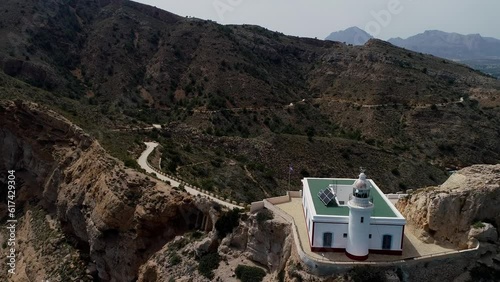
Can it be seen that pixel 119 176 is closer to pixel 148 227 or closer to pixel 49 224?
pixel 148 227

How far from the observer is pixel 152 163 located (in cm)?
4719

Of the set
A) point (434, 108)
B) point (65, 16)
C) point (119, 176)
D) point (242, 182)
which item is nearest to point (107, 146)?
point (119, 176)

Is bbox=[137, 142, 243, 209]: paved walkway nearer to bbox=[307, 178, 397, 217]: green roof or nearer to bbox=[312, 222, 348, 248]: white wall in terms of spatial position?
bbox=[307, 178, 397, 217]: green roof

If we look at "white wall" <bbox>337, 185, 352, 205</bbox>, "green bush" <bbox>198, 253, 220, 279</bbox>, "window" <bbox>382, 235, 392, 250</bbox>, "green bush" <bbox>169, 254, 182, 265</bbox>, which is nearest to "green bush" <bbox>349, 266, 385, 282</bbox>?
"window" <bbox>382, 235, 392, 250</bbox>

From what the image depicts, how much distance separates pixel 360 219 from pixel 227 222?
35.0 feet

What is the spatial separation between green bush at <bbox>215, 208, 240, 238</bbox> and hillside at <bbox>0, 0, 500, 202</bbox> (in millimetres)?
12691

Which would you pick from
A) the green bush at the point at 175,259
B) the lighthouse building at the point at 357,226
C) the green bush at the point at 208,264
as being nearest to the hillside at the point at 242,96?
the green bush at the point at 175,259

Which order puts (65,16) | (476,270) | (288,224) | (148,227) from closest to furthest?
(476,270) < (288,224) < (148,227) < (65,16)

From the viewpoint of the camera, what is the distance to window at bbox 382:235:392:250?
92.3ft

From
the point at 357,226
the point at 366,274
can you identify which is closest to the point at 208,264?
the point at 357,226

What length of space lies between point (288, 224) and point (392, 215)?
283 inches

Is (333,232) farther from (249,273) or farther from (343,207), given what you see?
(249,273)

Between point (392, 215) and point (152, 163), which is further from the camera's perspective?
point (152, 163)

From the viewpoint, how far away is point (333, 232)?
2836cm
